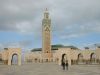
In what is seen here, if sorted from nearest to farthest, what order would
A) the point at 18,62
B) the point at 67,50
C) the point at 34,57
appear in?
1. the point at 67,50
2. the point at 18,62
3. the point at 34,57

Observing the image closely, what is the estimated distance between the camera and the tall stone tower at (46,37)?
92.8 m

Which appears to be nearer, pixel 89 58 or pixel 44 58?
pixel 89 58

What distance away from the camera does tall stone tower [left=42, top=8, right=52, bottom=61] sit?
92794 millimetres

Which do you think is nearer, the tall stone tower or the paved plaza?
the paved plaza

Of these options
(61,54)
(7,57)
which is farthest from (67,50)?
(7,57)

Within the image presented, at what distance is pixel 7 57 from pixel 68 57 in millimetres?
12504

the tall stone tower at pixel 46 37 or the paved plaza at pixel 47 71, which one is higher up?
the tall stone tower at pixel 46 37

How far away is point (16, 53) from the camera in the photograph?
47.6m

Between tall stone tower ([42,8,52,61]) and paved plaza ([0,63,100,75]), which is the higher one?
tall stone tower ([42,8,52,61])

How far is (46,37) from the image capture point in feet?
306

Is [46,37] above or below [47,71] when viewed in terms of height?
above

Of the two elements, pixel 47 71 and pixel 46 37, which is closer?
pixel 47 71

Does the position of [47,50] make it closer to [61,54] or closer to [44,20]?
[44,20]

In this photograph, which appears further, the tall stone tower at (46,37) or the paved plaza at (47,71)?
the tall stone tower at (46,37)
